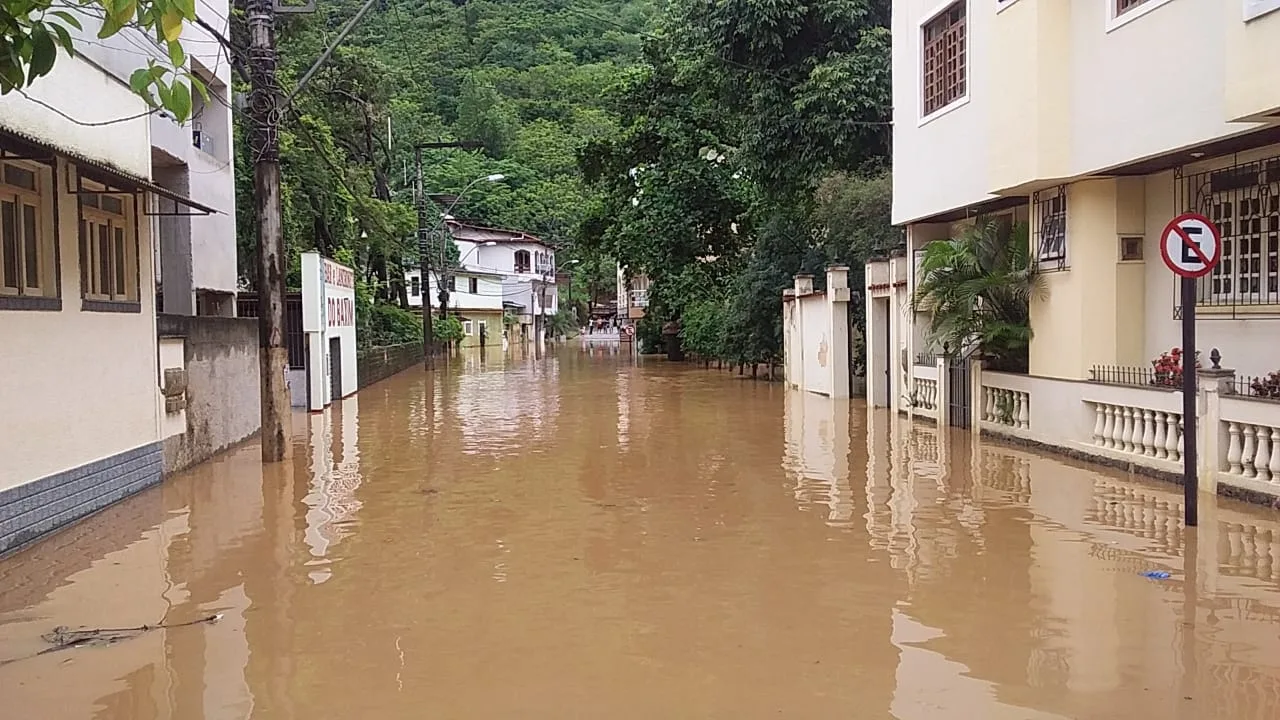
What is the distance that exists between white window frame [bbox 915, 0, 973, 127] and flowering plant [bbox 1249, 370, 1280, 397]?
6.80m

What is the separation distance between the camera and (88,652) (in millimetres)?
6520

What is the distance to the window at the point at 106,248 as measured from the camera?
37.4 feet

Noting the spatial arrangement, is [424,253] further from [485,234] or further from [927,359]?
[485,234]

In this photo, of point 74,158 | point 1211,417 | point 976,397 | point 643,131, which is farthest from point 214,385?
point 643,131

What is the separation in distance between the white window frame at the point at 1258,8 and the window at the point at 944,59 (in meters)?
6.75

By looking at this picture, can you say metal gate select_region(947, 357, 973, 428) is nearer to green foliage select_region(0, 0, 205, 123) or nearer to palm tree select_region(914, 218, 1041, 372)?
palm tree select_region(914, 218, 1041, 372)

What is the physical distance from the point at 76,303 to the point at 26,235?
0.97 meters

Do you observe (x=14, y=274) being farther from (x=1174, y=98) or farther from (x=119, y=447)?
(x=1174, y=98)

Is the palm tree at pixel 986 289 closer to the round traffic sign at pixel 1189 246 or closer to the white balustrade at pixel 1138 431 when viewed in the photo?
the white balustrade at pixel 1138 431

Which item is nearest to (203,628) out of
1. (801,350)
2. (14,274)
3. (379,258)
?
(14,274)

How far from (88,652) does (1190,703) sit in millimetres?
6043

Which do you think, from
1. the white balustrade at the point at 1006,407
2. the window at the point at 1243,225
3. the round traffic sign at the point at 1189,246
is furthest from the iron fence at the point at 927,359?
the round traffic sign at the point at 1189,246

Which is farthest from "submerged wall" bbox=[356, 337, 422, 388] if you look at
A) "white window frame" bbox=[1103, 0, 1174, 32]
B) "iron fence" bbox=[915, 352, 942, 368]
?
"white window frame" bbox=[1103, 0, 1174, 32]

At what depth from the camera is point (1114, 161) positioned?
Result: 1287 cm
